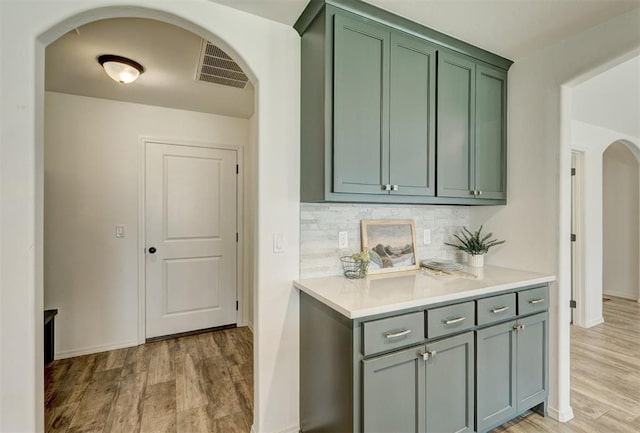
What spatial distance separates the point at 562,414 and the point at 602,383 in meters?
0.76

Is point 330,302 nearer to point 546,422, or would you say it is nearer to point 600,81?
point 546,422

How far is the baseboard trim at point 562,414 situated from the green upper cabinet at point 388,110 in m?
1.45

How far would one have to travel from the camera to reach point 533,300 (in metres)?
1.97

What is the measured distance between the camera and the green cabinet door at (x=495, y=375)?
1727mm

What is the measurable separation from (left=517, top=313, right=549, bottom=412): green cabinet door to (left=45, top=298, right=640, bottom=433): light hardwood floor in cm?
19

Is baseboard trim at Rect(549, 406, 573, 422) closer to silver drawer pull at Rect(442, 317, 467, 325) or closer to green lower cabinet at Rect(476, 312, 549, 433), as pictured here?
green lower cabinet at Rect(476, 312, 549, 433)

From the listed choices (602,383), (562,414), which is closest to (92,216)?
(562,414)

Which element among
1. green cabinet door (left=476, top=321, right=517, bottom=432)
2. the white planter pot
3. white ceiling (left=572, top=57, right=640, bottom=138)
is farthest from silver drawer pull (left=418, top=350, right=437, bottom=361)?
white ceiling (left=572, top=57, right=640, bottom=138)

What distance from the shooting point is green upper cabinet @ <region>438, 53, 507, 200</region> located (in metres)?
2.04

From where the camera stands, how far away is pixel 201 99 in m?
3.02

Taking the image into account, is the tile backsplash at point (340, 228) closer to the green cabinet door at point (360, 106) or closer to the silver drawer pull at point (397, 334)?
the green cabinet door at point (360, 106)

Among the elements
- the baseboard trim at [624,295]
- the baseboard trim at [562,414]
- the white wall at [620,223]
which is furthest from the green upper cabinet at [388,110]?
the baseboard trim at [624,295]

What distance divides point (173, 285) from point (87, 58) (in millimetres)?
2176

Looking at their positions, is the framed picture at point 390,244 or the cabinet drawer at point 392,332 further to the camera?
the framed picture at point 390,244
